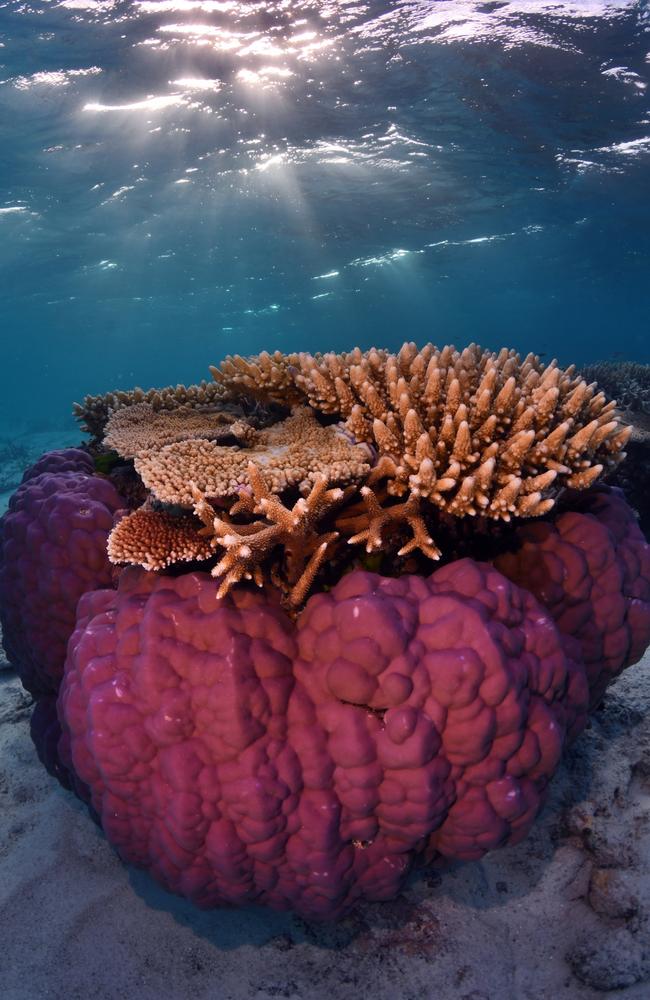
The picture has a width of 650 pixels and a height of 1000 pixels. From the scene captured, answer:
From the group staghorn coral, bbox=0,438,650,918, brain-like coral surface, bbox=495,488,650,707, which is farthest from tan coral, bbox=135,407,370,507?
brain-like coral surface, bbox=495,488,650,707

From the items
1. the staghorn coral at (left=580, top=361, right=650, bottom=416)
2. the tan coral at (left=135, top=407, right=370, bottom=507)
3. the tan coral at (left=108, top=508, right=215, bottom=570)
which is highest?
the tan coral at (left=135, top=407, right=370, bottom=507)

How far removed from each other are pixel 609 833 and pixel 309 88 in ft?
64.4

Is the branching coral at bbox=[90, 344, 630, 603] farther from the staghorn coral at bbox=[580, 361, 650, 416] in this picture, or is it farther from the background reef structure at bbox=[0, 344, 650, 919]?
the staghorn coral at bbox=[580, 361, 650, 416]

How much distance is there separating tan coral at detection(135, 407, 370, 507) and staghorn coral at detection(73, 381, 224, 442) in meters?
1.61

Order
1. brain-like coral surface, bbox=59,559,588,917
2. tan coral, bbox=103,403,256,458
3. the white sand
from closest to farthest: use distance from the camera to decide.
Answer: brain-like coral surface, bbox=59,559,588,917 → the white sand → tan coral, bbox=103,403,256,458

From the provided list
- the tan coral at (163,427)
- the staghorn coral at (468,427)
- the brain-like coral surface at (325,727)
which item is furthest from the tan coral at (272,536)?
the tan coral at (163,427)

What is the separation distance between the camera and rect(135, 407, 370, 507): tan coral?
2.93 metres

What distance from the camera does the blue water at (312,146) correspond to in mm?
13266

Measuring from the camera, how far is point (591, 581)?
3393mm

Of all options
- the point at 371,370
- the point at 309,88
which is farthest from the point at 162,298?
the point at 371,370

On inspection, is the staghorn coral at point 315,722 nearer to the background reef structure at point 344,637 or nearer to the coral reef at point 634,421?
the background reef structure at point 344,637

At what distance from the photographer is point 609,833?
3.66m

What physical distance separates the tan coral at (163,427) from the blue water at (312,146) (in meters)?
12.8

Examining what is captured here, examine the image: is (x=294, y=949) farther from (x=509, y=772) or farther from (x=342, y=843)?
(x=509, y=772)
